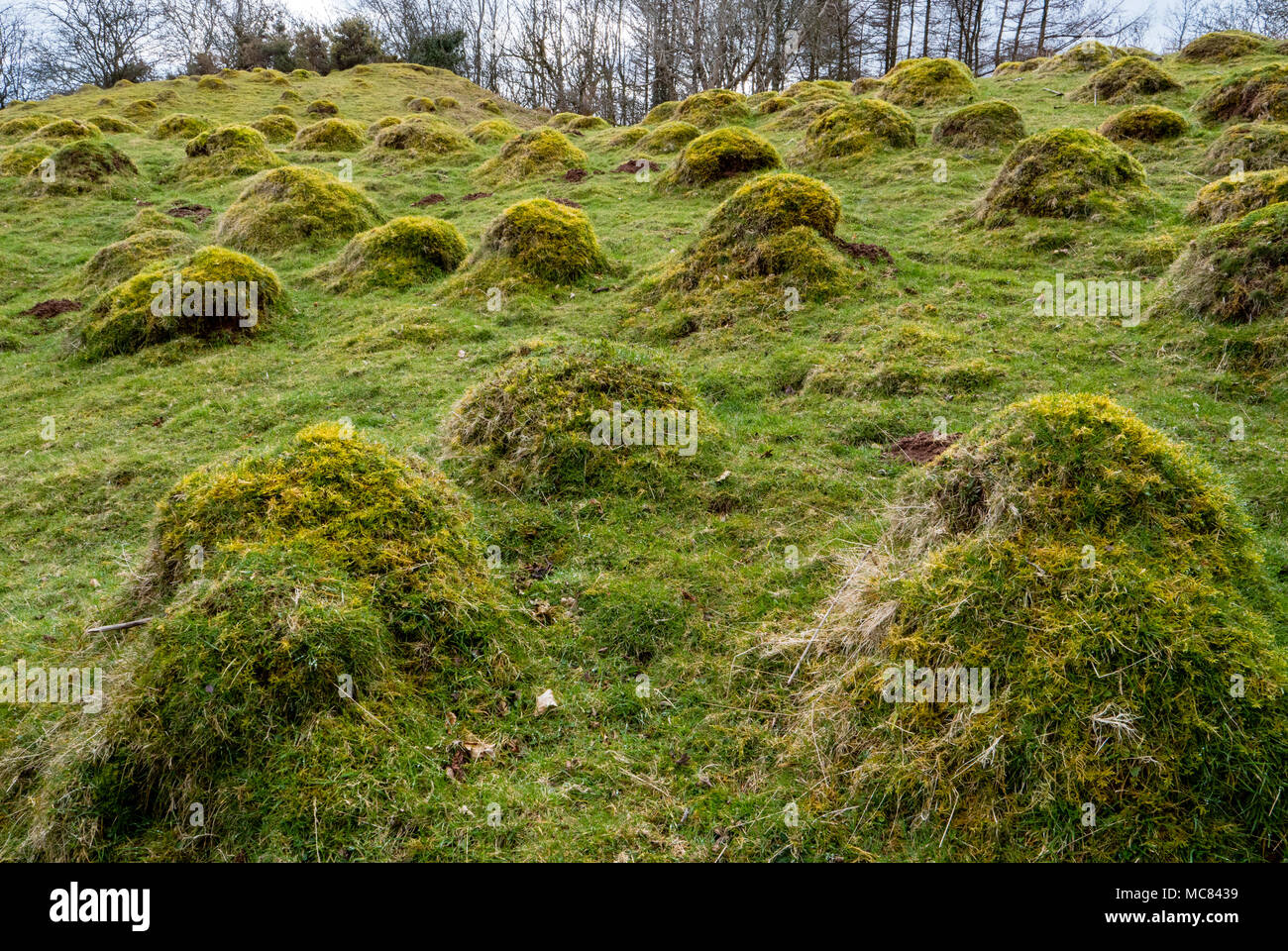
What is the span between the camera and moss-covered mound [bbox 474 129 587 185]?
23.9m

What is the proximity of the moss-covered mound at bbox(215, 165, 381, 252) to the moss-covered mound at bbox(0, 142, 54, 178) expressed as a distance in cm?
1126

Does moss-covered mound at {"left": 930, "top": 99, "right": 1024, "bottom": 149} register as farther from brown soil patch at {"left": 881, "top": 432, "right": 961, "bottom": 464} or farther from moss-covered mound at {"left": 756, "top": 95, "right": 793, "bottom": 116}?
brown soil patch at {"left": 881, "top": 432, "right": 961, "bottom": 464}

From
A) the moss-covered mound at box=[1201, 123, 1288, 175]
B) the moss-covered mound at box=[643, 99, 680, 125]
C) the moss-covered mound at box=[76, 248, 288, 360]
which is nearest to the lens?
the moss-covered mound at box=[76, 248, 288, 360]

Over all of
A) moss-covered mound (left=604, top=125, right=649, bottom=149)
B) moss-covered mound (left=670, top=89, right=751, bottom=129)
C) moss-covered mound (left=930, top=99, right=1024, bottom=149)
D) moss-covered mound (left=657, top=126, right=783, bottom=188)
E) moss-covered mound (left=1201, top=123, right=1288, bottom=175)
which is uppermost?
moss-covered mound (left=670, top=89, right=751, bottom=129)

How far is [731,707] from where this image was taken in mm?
4910

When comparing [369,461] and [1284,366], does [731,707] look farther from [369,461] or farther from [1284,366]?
[1284,366]

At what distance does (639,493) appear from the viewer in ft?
24.1

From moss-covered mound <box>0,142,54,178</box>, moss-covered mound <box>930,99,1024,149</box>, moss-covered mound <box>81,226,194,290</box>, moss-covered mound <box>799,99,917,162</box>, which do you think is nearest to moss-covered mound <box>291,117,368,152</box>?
moss-covered mound <box>0,142,54,178</box>

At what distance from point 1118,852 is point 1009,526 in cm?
199

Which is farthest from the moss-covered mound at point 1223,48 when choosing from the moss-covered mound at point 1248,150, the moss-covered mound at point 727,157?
the moss-covered mound at point 727,157

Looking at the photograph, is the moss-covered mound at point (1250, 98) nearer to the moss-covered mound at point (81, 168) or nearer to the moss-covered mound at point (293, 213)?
the moss-covered mound at point (293, 213)

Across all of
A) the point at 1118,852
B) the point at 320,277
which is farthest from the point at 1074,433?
the point at 320,277

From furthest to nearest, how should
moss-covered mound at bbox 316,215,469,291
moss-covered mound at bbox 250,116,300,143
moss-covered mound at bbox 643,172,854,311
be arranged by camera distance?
1. moss-covered mound at bbox 250,116,300,143
2. moss-covered mound at bbox 316,215,469,291
3. moss-covered mound at bbox 643,172,854,311

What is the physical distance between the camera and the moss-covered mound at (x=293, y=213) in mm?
18812
